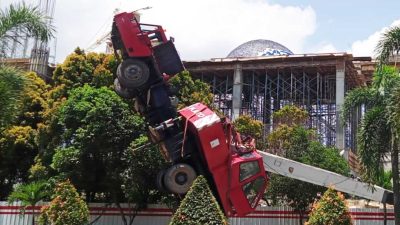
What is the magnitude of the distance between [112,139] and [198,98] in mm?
7539

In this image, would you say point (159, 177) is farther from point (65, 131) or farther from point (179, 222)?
point (65, 131)

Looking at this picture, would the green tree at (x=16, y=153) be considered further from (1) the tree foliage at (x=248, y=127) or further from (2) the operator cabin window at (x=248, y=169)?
(2) the operator cabin window at (x=248, y=169)

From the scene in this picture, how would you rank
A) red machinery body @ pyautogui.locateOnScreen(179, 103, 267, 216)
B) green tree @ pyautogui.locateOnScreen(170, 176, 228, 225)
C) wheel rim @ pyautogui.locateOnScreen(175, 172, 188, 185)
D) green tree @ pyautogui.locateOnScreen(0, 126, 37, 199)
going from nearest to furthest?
green tree @ pyautogui.locateOnScreen(170, 176, 228, 225) < red machinery body @ pyautogui.locateOnScreen(179, 103, 267, 216) < wheel rim @ pyautogui.locateOnScreen(175, 172, 188, 185) < green tree @ pyautogui.locateOnScreen(0, 126, 37, 199)

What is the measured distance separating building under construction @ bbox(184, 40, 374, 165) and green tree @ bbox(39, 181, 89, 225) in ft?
90.9

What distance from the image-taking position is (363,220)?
2302 centimetres

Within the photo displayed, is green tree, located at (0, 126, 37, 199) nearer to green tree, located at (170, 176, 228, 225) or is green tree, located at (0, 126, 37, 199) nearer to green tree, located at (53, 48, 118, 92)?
green tree, located at (53, 48, 118, 92)

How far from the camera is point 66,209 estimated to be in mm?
17297

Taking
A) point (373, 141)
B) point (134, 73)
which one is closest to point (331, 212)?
point (373, 141)

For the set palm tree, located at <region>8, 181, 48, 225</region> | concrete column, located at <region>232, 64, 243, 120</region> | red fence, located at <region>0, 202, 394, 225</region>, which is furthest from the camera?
concrete column, located at <region>232, 64, 243, 120</region>

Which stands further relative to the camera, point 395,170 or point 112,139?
point 112,139

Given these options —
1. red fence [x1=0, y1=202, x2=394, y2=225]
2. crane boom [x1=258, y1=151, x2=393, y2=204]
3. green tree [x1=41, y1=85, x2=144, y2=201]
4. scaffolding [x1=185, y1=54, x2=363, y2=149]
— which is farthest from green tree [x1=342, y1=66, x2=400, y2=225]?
scaffolding [x1=185, y1=54, x2=363, y2=149]

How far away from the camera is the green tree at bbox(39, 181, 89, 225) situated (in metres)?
17.1

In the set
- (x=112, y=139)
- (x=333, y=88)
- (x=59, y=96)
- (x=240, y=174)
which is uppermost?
(x=333, y=88)

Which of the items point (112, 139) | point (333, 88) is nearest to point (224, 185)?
point (112, 139)
